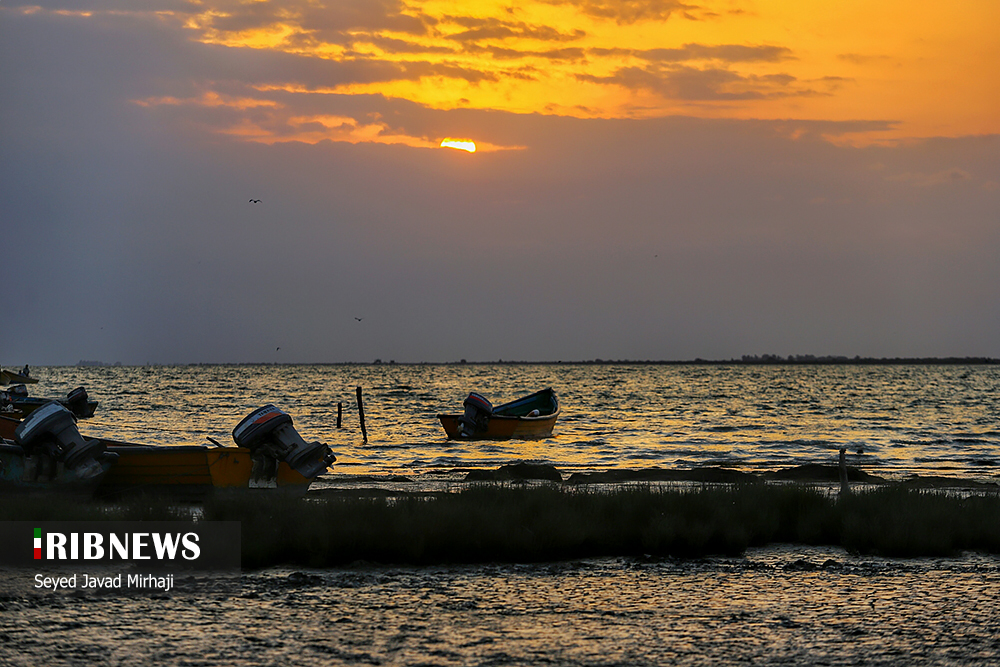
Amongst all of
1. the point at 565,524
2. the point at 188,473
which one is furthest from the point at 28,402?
the point at 565,524

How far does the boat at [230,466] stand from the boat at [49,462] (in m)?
0.61

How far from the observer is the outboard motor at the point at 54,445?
18.6 meters

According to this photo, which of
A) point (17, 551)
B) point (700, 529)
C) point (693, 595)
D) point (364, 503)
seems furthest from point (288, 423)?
point (693, 595)

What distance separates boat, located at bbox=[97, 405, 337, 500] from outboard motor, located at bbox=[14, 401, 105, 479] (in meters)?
0.67

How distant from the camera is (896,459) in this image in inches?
1341

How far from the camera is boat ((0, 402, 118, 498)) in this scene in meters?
18.6

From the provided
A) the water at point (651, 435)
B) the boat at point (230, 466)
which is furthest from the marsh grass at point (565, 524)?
the water at point (651, 435)

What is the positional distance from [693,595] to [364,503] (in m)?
5.76

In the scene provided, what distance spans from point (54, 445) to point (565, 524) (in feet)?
37.3

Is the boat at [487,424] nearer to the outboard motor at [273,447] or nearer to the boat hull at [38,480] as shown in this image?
the outboard motor at [273,447]

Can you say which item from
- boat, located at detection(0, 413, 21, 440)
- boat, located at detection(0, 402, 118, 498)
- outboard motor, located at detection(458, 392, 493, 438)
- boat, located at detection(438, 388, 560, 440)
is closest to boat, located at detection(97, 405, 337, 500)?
boat, located at detection(0, 402, 118, 498)

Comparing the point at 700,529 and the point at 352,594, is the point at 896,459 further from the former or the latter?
the point at 352,594

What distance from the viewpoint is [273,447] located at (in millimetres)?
19484

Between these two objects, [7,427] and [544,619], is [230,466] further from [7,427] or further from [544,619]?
[7,427]
